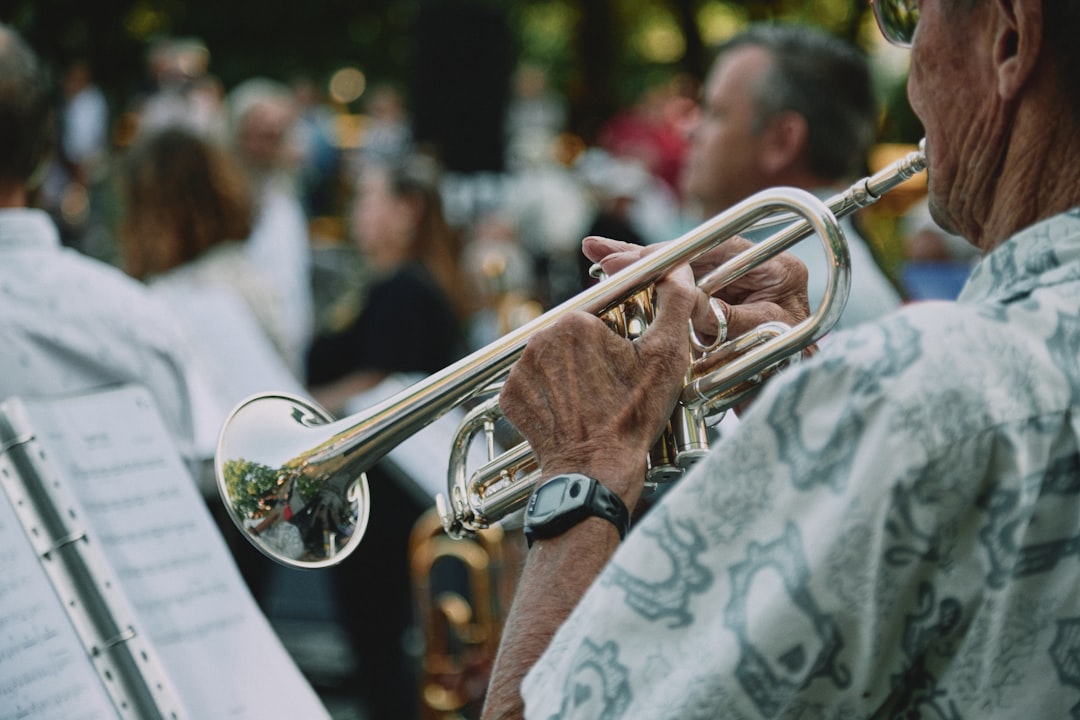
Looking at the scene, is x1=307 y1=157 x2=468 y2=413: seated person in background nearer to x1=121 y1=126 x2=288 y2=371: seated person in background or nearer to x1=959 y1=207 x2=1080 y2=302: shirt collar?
x1=121 y1=126 x2=288 y2=371: seated person in background

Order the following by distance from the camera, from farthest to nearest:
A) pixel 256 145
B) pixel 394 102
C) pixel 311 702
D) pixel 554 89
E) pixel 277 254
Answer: pixel 554 89 → pixel 394 102 → pixel 277 254 → pixel 256 145 → pixel 311 702

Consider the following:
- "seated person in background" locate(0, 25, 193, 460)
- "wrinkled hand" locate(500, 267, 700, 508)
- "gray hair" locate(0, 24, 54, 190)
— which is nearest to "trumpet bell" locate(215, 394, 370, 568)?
"wrinkled hand" locate(500, 267, 700, 508)

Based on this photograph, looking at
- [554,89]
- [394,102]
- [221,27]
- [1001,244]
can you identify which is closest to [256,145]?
[1001,244]

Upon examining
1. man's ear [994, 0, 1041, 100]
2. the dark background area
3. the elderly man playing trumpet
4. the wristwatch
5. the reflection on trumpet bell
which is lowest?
the reflection on trumpet bell

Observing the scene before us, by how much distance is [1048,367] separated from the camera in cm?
108

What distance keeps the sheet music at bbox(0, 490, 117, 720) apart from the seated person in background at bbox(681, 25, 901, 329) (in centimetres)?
202

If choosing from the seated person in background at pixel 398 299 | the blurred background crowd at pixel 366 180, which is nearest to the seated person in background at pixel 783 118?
the blurred background crowd at pixel 366 180

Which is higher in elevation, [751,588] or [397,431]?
[397,431]

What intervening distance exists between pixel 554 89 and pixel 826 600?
81.4 feet

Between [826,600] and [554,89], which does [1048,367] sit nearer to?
[826,600]

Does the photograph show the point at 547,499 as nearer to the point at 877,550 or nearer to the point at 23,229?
the point at 877,550

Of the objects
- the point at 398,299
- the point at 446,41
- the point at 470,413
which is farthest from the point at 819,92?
the point at 446,41

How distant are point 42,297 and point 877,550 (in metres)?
1.89

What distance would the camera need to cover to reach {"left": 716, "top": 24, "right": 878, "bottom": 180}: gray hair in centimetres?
317
